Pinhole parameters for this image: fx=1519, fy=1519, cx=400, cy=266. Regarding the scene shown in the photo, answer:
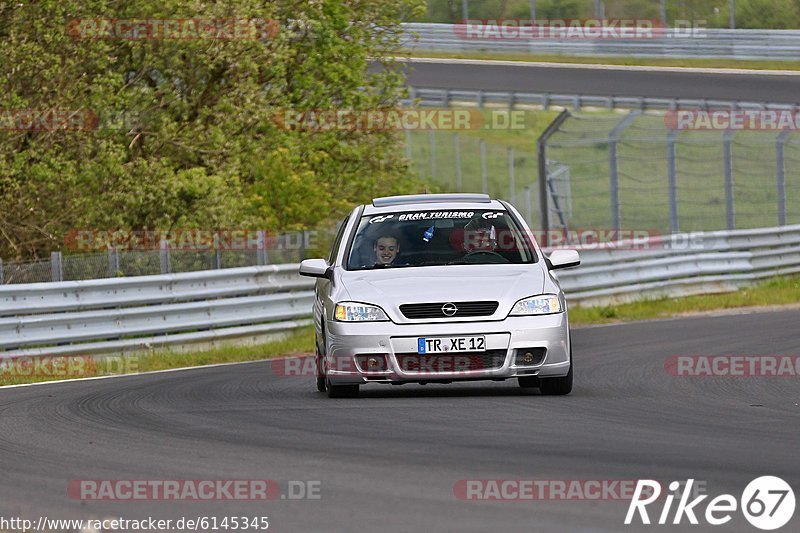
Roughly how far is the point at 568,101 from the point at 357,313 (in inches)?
1208

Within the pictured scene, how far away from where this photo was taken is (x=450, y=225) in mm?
11945

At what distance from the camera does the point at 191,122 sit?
25953 mm

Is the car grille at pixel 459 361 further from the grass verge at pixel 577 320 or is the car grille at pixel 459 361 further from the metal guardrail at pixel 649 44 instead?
the metal guardrail at pixel 649 44

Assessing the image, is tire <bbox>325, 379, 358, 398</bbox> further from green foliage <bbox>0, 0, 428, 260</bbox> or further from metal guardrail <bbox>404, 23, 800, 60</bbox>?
metal guardrail <bbox>404, 23, 800, 60</bbox>

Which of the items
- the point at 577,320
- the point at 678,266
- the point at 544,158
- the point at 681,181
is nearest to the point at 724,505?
the point at 577,320

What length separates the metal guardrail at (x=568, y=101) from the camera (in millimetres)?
36688

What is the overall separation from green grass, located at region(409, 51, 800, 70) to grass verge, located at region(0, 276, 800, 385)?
1825 cm

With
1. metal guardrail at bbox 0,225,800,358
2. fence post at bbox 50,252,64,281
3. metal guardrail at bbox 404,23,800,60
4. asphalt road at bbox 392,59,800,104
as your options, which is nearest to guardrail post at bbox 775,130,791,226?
metal guardrail at bbox 0,225,800,358

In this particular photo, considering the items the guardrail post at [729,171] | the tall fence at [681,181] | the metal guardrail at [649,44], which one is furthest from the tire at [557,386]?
the metal guardrail at [649,44]

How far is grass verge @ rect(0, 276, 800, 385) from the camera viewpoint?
56.0 feet

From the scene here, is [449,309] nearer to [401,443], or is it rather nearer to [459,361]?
[459,361]

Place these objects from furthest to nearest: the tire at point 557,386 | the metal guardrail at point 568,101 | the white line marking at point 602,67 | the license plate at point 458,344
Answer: the white line marking at point 602,67 → the metal guardrail at point 568,101 → the tire at point 557,386 → the license plate at point 458,344

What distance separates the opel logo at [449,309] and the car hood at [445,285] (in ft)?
0.15

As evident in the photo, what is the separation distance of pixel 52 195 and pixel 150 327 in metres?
5.04
